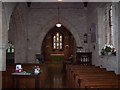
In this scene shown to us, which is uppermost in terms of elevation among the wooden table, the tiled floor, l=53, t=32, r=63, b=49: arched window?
l=53, t=32, r=63, b=49: arched window

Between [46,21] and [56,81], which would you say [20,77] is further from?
[46,21]

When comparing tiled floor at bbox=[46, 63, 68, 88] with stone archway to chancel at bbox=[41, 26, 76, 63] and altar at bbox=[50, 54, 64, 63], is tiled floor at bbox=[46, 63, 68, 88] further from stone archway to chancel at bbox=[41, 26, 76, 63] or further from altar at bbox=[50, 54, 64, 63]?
stone archway to chancel at bbox=[41, 26, 76, 63]

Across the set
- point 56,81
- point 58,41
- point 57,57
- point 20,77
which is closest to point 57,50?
point 58,41

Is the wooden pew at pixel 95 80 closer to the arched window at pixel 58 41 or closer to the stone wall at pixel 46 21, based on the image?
the stone wall at pixel 46 21

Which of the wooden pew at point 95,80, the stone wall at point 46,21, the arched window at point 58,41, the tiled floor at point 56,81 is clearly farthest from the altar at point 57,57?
→ the wooden pew at point 95,80

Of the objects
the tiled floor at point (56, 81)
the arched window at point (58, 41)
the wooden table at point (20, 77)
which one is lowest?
the tiled floor at point (56, 81)

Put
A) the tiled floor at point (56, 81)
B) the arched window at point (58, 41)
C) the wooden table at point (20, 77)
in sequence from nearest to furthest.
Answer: the wooden table at point (20, 77) < the tiled floor at point (56, 81) < the arched window at point (58, 41)

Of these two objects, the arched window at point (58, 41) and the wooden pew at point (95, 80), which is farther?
the arched window at point (58, 41)

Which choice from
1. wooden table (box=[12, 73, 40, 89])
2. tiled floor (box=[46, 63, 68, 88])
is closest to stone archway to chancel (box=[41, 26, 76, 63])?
tiled floor (box=[46, 63, 68, 88])

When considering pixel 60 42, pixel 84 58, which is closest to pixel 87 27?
pixel 84 58

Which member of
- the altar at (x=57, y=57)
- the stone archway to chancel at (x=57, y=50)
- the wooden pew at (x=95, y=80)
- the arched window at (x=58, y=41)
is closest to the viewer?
the wooden pew at (x=95, y=80)

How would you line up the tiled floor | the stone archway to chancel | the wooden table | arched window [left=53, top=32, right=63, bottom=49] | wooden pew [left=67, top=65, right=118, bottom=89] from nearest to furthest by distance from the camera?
Answer: 1. wooden pew [left=67, top=65, right=118, bottom=89]
2. the wooden table
3. the tiled floor
4. the stone archway to chancel
5. arched window [left=53, top=32, right=63, bottom=49]

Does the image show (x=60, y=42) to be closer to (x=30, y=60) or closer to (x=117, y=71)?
(x=30, y=60)

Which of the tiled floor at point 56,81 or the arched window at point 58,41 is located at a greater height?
the arched window at point 58,41
